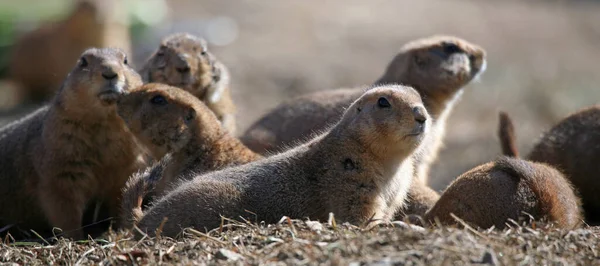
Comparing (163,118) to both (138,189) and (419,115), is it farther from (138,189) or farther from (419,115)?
(419,115)

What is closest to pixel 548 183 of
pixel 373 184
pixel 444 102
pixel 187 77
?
pixel 373 184

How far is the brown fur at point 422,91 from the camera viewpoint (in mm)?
10164

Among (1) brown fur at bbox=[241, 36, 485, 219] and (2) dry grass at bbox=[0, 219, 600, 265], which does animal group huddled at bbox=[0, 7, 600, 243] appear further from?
(2) dry grass at bbox=[0, 219, 600, 265]

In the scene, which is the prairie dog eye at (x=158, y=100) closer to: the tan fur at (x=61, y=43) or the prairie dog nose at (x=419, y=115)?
the prairie dog nose at (x=419, y=115)

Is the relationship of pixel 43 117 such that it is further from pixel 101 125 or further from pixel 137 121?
pixel 137 121

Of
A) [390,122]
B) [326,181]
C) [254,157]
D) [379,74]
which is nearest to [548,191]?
[390,122]

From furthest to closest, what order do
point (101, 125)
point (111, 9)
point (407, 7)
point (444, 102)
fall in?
point (407, 7), point (111, 9), point (444, 102), point (101, 125)

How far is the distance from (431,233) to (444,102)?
14.9 ft

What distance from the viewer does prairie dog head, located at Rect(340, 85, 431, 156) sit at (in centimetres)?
721

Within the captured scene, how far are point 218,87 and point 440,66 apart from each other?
8.05ft

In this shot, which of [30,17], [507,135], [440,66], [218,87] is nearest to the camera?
[507,135]

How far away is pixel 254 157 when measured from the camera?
27.5 ft

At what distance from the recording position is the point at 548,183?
735cm

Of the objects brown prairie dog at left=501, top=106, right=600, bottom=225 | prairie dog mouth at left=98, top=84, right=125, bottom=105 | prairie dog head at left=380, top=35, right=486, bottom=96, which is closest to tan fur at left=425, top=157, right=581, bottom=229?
brown prairie dog at left=501, top=106, right=600, bottom=225
